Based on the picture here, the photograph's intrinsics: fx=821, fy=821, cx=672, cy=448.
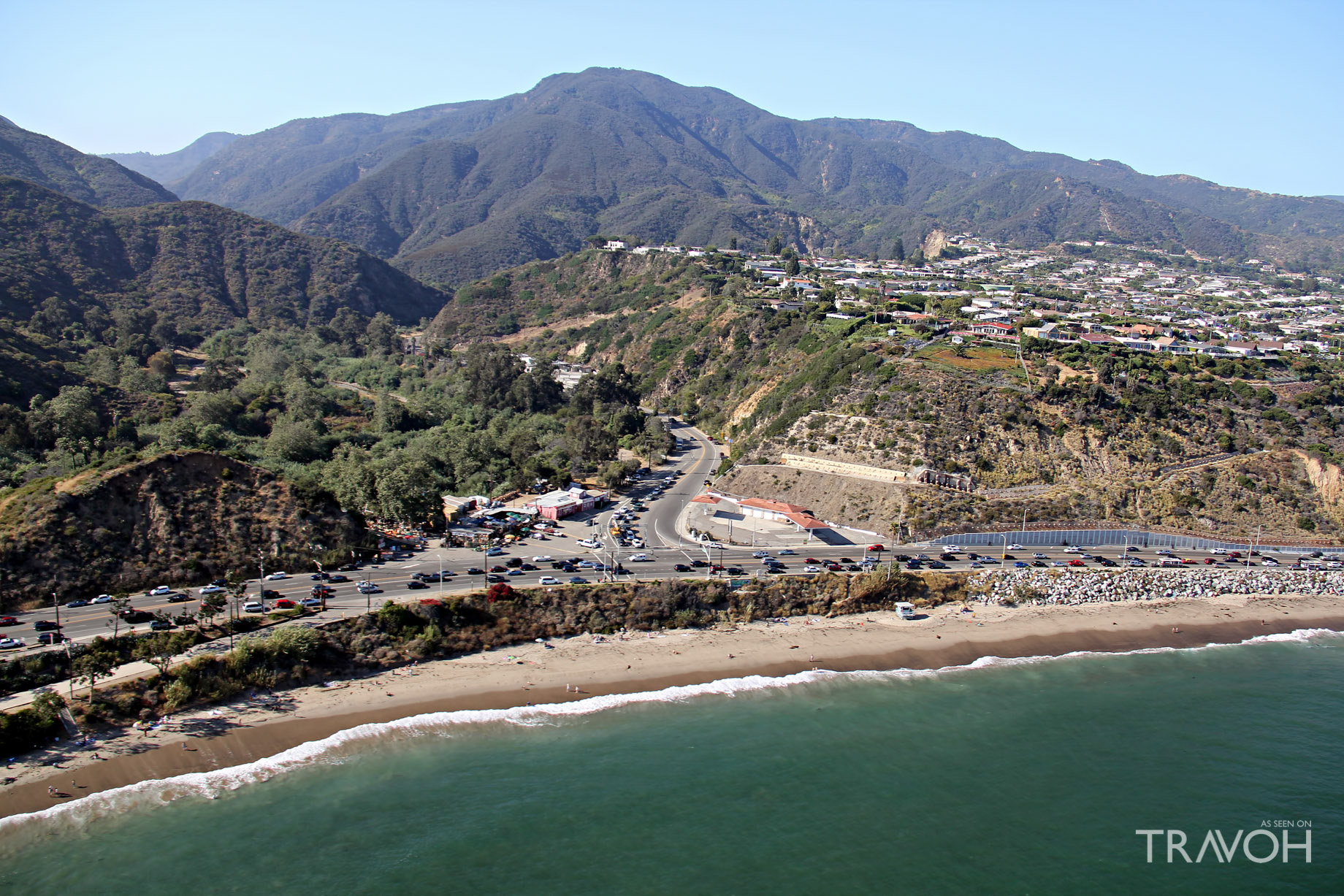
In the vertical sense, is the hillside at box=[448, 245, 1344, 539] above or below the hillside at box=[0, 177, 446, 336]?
below

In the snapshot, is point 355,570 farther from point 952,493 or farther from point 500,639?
point 952,493

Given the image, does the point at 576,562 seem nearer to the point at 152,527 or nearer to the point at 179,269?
the point at 152,527

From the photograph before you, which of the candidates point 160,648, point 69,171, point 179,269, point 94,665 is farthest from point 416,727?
point 69,171

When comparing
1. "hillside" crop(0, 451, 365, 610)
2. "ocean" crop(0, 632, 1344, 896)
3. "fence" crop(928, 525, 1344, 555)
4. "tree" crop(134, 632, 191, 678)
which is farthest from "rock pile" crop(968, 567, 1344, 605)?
"tree" crop(134, 632, 191, 678)

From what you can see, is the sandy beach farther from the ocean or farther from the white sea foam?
the ocean

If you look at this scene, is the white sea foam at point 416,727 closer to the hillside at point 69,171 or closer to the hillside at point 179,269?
the hillside at point 179,269
